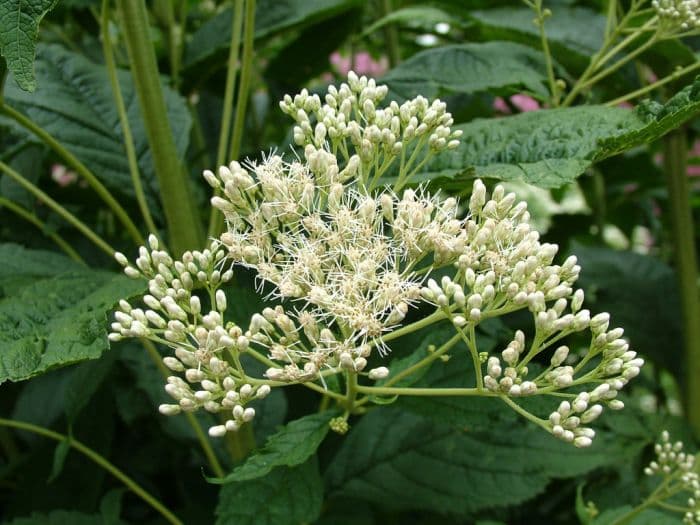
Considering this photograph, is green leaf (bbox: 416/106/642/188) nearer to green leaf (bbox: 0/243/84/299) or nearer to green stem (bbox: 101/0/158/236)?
green stem (bbox: 101/0/158/236)

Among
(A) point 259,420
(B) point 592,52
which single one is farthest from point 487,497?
(B) point 592,52

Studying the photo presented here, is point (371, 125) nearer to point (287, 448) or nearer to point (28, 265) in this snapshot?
point (287, 448)

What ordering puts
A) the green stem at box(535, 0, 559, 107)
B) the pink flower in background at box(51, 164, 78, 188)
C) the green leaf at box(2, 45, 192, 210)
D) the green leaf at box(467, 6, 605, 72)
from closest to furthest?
1. the green stem at box(535, 0, 559, 107)
2. the green leaf at box(2, 45, 192, 210)
3. the green leaf at box(467, 6, 605, 72)
4. the pink flower in background at box(51, 164, 78, 188)

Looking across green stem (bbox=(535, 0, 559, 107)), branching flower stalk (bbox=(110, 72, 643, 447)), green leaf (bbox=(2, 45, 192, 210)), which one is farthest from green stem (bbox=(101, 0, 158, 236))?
green stem (bbox=(535, 0, 559, 107))

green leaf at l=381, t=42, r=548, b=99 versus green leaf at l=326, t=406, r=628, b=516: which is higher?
green leaf at l=381, t=42, r=548, b=99

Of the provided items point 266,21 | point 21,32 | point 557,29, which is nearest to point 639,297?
point 557,29

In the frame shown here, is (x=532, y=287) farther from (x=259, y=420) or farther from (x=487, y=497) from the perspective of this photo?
(x=259, y=420)

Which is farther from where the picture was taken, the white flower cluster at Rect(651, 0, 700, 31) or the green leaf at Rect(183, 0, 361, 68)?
A: the green leaf at Rect(183, 0, 361, 68)
